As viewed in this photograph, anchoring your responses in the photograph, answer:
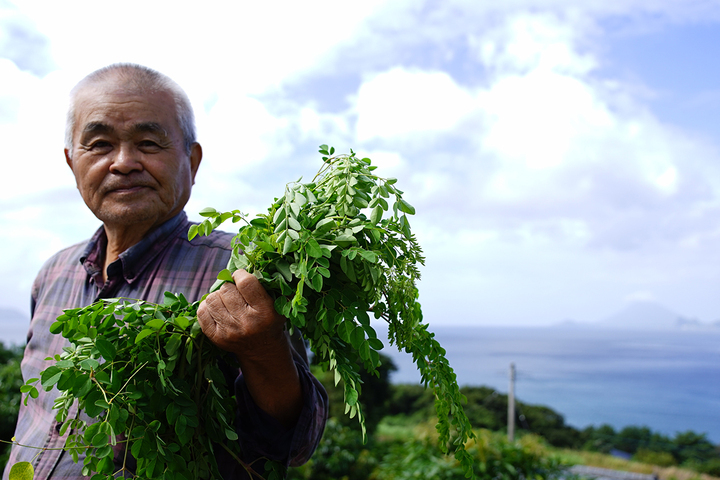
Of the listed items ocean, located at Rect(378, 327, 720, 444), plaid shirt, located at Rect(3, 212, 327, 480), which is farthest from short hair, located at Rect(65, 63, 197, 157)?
ocean, located at Rect(378, 327, 720, 444)

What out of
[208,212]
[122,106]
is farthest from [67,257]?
[208,212]

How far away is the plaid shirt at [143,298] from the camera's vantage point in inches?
54.4

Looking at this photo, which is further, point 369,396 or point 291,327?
point 369,396

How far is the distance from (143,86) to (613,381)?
86.0 metres

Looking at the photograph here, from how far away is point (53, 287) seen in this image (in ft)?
6.75

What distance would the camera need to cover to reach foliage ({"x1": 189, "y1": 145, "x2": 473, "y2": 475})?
98cm

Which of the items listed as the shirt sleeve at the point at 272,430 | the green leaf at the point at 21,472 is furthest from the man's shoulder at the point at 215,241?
the green leaf at the point at 21,472

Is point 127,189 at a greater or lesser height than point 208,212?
greater

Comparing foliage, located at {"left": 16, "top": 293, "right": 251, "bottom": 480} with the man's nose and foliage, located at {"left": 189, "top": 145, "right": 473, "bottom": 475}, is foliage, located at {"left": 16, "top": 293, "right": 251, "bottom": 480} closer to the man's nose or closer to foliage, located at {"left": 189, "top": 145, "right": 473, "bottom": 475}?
foliage, located at {"left": 189, "top": 145, "right": 473, "bottom": 475}

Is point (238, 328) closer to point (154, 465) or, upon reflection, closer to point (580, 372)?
point (154, 465)

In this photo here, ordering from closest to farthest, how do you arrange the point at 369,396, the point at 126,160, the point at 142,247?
1. the point at 126,160
2. the point at 142,247
3. the point at 369,396

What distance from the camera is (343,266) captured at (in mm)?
976

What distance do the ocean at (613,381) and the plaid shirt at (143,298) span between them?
29347 millimetres

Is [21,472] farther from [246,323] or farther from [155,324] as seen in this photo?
[246,323]
